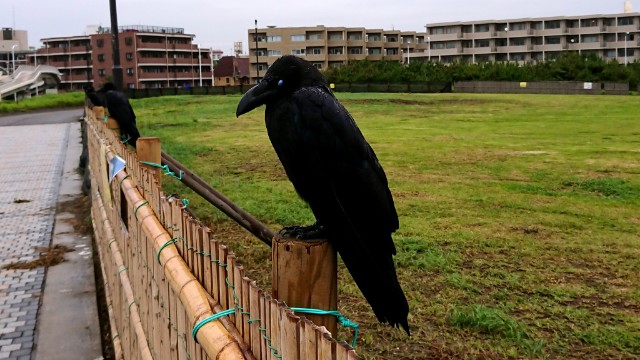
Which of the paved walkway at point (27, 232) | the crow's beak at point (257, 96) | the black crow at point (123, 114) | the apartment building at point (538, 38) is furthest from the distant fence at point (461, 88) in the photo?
the crow's beak at point (257, 96)

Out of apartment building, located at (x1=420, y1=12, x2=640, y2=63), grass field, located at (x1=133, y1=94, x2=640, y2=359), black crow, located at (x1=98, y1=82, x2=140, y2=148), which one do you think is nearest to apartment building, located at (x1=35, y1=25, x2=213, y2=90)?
apartment building, located at (x1=420, y1=12, x2=640, y2=63)

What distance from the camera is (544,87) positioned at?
40.9m

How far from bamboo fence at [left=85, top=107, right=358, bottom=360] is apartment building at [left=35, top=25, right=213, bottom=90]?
7457cm

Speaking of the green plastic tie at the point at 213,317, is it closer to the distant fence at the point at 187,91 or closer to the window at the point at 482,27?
the distant fence at the point at 187,91

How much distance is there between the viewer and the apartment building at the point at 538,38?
71375 millimetres

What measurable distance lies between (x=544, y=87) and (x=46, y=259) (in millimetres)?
37686

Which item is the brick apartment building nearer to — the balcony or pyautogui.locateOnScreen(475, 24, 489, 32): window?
the balcony

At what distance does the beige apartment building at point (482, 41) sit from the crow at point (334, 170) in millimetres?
67795

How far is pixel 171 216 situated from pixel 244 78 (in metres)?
80.9

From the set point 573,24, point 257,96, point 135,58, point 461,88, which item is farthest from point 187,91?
point 573,24

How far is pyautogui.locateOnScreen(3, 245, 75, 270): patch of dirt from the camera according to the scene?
8344 mm

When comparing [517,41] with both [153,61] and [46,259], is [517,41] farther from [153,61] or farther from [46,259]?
[46,259]

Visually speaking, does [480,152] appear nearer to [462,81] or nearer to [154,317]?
[154,317]

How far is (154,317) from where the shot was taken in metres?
3.62
